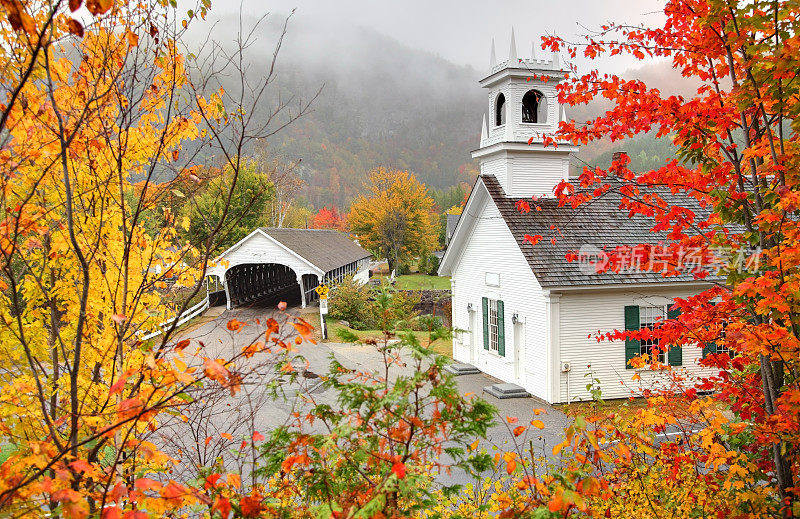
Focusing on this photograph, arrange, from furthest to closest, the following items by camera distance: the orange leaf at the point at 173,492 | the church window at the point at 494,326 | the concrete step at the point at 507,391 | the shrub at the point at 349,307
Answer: the shrub at the point at 349,307, the church window at the point at 494,326, the concrete step at the point at 507,391, the orange leaf at the point at 173,492

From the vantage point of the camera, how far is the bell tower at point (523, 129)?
49.9 feet

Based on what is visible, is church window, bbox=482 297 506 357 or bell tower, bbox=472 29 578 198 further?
church window, bbox=482 297 506 357

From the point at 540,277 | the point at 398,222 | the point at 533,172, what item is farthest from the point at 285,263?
the point at 398,222

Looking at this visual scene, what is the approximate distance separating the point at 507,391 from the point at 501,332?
6.16 feet

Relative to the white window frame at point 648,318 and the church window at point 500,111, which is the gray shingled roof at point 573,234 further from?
the church window at point 500,111

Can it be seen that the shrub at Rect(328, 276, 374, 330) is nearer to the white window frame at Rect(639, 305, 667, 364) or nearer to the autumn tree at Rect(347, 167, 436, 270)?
the white window frame at Rect(639, 305, 667, 364)

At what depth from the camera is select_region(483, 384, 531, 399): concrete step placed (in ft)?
46.3

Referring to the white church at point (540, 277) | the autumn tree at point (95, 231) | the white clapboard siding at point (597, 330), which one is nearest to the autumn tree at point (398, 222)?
the white church at point (540, 277)

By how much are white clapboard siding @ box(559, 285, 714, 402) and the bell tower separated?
12.0 feet

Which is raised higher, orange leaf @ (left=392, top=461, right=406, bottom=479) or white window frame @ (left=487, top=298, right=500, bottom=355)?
orange leaf @ (left=392, top=461, right=406, bottom=479)

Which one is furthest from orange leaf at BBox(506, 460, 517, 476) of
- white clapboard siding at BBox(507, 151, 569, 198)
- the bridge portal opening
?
the bridge portal opening

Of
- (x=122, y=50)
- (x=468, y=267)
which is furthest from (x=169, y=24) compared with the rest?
(x=468, y=267)

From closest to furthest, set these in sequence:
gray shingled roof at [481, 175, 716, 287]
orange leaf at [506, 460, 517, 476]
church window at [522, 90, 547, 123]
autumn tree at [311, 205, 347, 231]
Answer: orange leaf at [506, 460, 517, 476], gray shingled roof at [481, 175, 716, 287], church window at [522, 90, 547, 123], autumn tree at [311, 205, 347, 231]

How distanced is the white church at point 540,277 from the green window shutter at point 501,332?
0.03 meters
